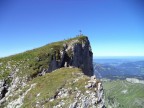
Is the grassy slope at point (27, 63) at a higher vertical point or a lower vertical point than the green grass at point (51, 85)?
higher

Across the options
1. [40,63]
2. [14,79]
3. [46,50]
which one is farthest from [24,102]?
[46,50]

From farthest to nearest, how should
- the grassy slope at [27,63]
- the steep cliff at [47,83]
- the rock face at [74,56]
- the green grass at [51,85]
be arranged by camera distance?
the rock face at [74,56], the grassy slope at [27,63], the green grass at [51,85], the steep cliff at [47,83]

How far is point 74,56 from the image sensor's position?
252 feet

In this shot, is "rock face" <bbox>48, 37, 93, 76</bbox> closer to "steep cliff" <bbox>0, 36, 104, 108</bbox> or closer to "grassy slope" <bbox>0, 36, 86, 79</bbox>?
"steep cliff" <bbox>0, 36, 104, 108</bbox>

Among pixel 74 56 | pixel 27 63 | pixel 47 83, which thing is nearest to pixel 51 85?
pixel 47 83

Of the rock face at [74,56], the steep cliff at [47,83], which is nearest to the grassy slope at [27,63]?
the steep cliff at [47,83]

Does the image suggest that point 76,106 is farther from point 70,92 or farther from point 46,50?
point 46,50

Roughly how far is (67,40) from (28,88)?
36055 mm

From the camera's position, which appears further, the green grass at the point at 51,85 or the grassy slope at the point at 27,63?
the grassy slope at the point at 27,63

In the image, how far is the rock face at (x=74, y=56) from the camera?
67250 millimetres

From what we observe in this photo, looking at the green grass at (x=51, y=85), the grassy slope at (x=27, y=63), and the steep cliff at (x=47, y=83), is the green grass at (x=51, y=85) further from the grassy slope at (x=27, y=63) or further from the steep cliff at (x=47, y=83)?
the grassy slope at (x=27, y=63)

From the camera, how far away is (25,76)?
180 ft

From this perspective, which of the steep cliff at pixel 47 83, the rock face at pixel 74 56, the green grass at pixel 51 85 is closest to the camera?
the steep cliff at pixel 47 83

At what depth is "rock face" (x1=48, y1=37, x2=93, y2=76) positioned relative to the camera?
67250mm
